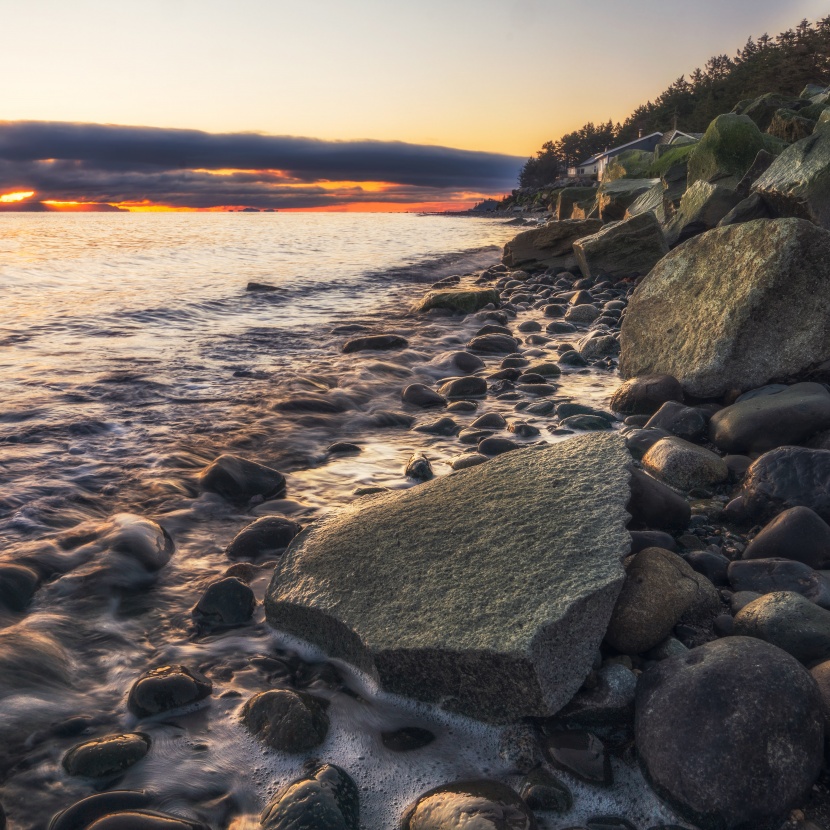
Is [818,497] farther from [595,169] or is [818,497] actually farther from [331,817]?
[595,169]

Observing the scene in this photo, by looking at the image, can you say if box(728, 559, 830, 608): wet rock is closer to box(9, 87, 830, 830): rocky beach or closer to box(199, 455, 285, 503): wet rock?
box(9, 87, 830, 830): rocky beach

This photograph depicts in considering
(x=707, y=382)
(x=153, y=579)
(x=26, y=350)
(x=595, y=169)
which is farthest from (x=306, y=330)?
(x=595, y=169)

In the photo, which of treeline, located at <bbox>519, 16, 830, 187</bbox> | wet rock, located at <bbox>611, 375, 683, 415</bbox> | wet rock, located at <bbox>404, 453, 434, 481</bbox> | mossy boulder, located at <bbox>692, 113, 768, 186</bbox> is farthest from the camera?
treeline, located at <bbox>519, 16, 830, 187</bbox>

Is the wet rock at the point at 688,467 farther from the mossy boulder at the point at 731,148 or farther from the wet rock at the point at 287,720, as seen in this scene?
the mossy boulder at the point at 731,148

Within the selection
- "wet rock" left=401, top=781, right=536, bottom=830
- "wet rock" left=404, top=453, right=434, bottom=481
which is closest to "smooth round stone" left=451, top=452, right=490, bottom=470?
"wet rock" left=404, top=453, right=434, bottom=481

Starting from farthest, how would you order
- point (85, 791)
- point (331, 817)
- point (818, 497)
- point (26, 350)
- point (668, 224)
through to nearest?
point (668, 224) → point (26, 350) → point (818, 497) → point (85, 791) → point (331, 817)

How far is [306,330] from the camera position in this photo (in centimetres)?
1033

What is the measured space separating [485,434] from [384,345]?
3883 millimetres

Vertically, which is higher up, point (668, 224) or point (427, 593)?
point (668, 224)

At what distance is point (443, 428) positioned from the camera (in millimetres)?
5164

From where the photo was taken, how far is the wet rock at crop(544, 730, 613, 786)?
1.95m

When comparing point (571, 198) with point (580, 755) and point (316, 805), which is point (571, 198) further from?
point (316, 805)

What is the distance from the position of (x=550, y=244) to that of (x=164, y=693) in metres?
15.0

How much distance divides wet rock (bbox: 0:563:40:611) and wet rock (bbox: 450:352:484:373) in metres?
5.00
